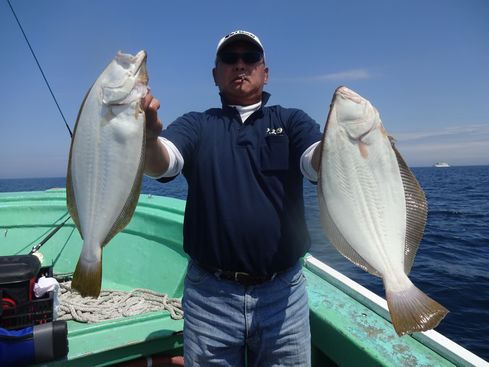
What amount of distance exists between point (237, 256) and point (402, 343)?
1.39 m

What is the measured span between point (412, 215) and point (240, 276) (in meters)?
1.03

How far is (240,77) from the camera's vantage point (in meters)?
2.33

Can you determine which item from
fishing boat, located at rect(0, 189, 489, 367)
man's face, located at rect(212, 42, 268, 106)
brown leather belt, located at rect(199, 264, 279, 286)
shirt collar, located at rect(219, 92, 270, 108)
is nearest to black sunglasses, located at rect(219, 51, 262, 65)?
man's face, located at rect(212, 42, 268, 106)

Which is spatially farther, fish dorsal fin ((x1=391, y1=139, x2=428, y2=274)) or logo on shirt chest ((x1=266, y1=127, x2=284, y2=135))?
logo on shirt chest ((x1=266, y1=127, x2=284, y2=135))

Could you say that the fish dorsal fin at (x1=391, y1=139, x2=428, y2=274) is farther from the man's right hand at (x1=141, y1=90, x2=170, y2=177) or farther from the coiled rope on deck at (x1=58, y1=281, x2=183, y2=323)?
the coiled rope on deck at (x1=58, y1=281, x2=183, y2=323)

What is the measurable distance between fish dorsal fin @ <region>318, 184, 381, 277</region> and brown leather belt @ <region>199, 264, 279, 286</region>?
1.49 ft

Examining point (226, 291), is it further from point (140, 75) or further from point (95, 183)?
point (140, 75)

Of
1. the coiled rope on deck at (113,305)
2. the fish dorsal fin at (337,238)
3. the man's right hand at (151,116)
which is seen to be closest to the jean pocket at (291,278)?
the fish dorsal fin at (337,238)

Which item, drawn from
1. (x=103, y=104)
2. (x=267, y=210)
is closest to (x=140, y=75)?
(x=103, y=104)

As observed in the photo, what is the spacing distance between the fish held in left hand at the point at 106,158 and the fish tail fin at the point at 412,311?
1404mm

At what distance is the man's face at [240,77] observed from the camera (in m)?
2.34

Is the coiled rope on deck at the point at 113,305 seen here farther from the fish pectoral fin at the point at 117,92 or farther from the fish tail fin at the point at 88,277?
the fish pectoral fin at the point at 117,92

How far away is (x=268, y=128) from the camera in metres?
2.27

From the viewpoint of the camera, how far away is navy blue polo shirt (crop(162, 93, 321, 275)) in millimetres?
2070
